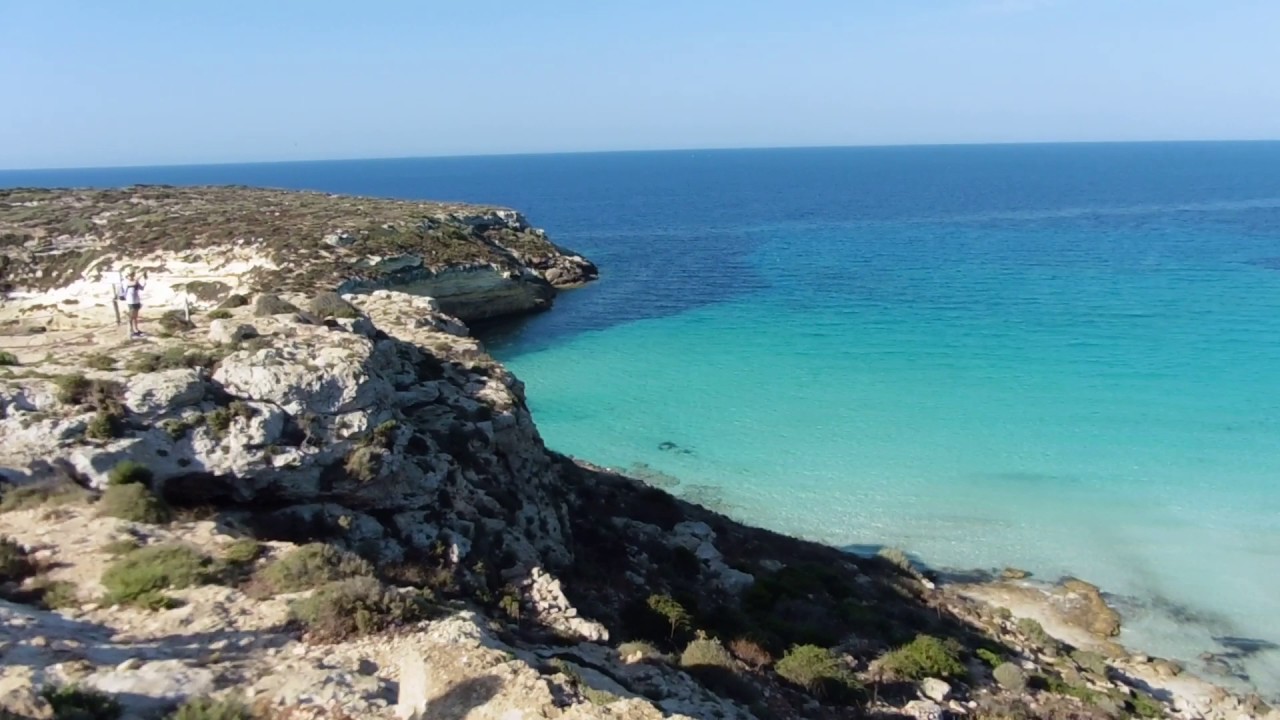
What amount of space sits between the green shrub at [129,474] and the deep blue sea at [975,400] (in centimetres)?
1870

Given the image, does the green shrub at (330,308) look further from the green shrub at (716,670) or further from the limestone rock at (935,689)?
the limestone rock at (935,689)

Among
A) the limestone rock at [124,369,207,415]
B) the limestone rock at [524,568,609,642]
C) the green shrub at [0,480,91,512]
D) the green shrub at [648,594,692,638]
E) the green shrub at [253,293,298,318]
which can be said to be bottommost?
the green shrub at [648,594,692,638]

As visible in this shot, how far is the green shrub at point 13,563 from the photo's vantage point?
10.2 m

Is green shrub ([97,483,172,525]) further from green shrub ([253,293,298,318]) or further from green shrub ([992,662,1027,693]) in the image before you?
green shrub ([992,662,1027,693])

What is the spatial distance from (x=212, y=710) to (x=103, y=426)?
22.4 feet

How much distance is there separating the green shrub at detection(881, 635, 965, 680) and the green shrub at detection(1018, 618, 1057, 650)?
13.1ft

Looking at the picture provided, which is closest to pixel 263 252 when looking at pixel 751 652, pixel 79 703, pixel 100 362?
pixel 100 362

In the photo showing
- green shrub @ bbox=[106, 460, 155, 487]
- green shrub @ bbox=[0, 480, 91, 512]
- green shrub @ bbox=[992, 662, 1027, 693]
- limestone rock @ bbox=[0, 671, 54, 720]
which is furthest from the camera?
green shrub @ bbox=[992, 662, 1027, 693]

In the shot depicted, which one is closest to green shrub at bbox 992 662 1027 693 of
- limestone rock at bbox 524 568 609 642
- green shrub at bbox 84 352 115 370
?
limestone rock at bbox 524 568 609 642

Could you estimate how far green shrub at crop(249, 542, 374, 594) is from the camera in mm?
10523

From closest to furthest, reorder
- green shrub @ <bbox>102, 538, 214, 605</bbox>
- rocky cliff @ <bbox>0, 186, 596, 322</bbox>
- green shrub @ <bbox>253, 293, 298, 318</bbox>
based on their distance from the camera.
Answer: green shrub @ <bbox>102, 538, 214, 605</bbox> < green shrub @ <bbox>253, 293, 298, 318</bbox> < rocky cliff @ <bbox>0, 186, 596, 322</bbox>

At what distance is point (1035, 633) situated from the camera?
754 inches

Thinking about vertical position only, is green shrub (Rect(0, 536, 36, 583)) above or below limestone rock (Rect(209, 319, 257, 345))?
below

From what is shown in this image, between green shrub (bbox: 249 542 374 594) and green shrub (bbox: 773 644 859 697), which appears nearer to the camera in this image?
green shrub (bbox: 249 542 374 594)
